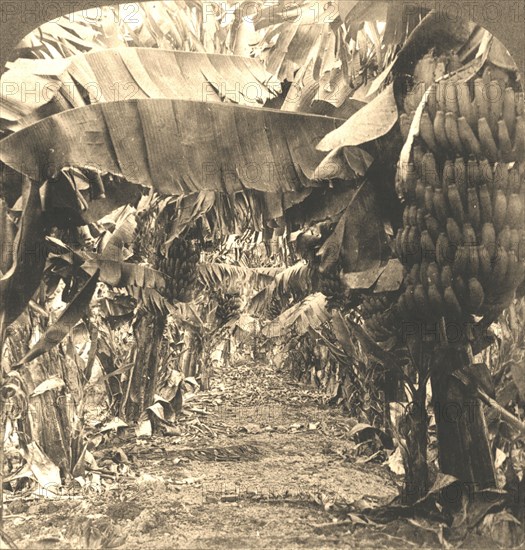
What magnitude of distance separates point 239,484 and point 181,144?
94cm

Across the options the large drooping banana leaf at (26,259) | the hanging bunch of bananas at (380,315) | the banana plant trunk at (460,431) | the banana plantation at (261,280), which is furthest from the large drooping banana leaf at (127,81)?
the banana plant trunk at (460,431)

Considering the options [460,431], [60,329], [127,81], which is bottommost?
[460,431]

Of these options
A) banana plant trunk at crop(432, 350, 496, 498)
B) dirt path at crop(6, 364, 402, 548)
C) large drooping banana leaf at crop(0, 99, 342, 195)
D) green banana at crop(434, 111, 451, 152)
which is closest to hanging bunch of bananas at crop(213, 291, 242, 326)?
dirt path at crop(6, 364, 402, 548)

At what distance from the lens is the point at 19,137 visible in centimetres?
165

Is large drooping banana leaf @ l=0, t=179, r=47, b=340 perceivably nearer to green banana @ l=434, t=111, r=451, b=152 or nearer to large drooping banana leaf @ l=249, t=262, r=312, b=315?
large drooping banana leaf @ l=249, t=262, r=312, b=315

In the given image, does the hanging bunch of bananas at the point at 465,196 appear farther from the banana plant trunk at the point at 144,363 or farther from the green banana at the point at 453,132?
the banana plant trunk at the point at 144,363

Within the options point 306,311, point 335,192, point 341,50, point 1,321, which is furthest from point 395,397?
point 1,321

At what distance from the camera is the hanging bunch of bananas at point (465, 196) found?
63.0 inches

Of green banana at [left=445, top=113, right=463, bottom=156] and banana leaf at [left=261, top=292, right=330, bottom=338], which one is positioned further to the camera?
banana leaf at [left=261, top=292, right=330, bottom=338]

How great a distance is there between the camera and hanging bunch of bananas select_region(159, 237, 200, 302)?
5.65ft

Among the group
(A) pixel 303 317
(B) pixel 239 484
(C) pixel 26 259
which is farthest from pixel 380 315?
(C) pixel 26 259

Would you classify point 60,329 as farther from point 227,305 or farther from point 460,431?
point 460,431

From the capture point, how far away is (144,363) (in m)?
1.76

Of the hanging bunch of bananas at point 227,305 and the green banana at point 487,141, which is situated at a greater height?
the green banana at point 487,141
